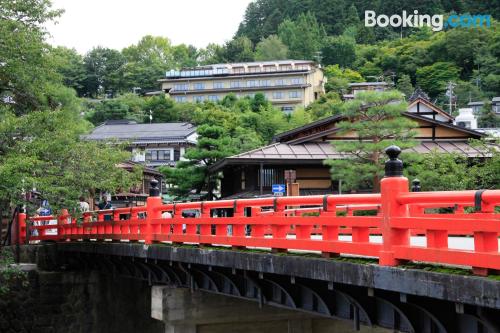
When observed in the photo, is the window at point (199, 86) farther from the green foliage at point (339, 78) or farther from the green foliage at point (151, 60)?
the green foliage at point (151, 60)

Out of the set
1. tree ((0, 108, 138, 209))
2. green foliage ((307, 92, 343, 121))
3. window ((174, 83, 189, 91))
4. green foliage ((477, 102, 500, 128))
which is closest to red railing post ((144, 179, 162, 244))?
tree ((0, 108, 138, 209))

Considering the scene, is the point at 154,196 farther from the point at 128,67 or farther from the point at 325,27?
the point at 325,27

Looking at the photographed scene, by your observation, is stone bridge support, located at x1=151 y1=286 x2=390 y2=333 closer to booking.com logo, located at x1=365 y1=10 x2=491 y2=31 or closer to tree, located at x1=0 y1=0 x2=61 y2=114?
tree, located at x1=0 y1=0 x2=61 y2=114

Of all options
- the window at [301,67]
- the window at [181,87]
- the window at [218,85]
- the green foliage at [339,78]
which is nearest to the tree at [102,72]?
the window at [181,87]

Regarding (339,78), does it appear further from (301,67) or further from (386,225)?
(386,225)

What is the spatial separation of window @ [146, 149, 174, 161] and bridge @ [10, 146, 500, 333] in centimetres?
5558

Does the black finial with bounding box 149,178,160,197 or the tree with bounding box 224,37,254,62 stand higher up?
the tree with bounding box 224,37,254,62

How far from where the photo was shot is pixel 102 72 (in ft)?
406

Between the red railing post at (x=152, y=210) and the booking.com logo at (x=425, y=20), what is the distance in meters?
98.9

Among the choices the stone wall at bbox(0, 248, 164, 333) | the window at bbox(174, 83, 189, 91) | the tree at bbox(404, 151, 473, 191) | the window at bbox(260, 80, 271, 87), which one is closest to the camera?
the stone wall at bbox(0, 248, 164, 333)

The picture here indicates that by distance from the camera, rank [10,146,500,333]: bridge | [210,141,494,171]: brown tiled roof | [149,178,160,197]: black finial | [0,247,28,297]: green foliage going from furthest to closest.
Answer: [210,141,494,171]: brown tiled roof, [0,247,28,297]: green foliage, [149,178,160,197]: black finial, [10,146,500,333]: bridge

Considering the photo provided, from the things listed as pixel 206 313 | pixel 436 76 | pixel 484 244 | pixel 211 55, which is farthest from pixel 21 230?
pixel 211 55

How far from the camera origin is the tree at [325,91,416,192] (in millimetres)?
29281

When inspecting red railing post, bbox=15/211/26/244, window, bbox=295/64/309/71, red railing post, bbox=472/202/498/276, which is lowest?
red railing post, bbox=15/211/26/244
